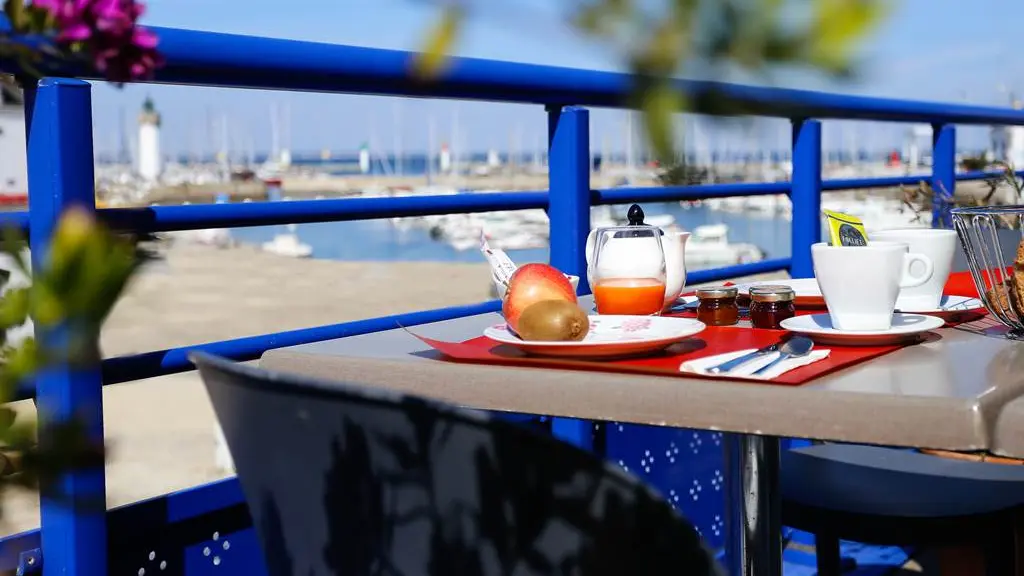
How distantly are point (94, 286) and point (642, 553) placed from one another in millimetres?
382

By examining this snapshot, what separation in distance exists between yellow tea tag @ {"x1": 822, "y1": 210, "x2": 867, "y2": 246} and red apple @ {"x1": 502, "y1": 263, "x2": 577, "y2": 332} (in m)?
0.39

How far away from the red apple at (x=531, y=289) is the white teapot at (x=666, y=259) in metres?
0.15

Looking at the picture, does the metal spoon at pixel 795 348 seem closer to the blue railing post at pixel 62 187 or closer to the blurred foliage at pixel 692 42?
the blue railing post at pixel 62 187

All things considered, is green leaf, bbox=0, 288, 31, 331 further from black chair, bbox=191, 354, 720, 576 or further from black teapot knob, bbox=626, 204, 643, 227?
black teapot knob, bbox=626, 204, 643, 227

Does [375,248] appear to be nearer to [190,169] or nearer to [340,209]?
[190,169]

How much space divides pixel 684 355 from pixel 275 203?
2.24ft

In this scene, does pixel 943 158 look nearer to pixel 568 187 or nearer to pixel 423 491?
pixel 568 187

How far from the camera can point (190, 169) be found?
5972cm

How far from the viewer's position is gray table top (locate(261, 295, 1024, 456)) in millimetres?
947

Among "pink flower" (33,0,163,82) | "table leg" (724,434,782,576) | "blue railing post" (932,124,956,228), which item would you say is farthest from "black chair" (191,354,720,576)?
"blue railing post" (932,124,956,228)

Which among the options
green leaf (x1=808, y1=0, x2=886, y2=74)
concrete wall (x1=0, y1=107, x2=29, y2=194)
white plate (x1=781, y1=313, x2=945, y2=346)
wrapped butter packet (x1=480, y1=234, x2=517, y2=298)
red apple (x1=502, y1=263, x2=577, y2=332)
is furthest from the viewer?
wrapped butter packet (x1=480, y1=234, x2=517, y2=298)

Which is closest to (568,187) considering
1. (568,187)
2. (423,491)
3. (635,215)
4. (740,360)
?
(568,187)

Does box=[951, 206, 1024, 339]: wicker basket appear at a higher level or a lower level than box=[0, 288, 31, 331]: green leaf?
lower

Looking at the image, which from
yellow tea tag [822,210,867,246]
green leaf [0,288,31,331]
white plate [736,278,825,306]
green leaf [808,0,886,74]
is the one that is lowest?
white plate [736,278,825,306]
